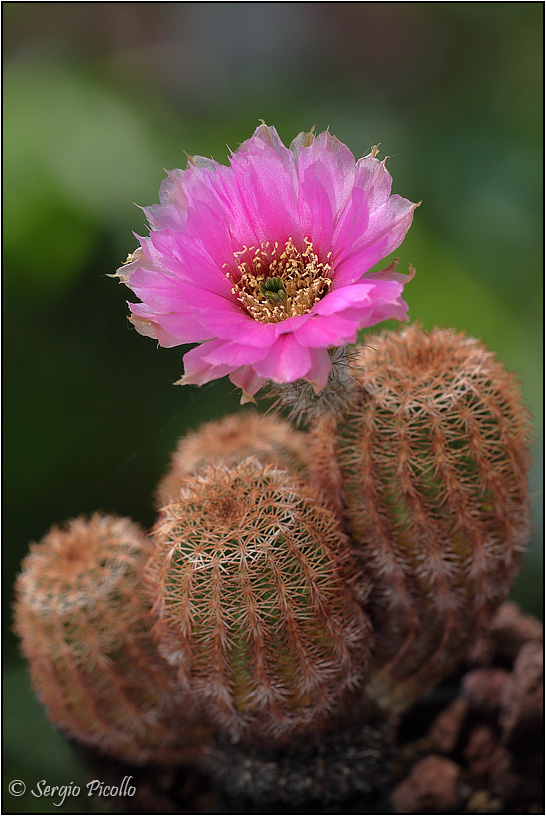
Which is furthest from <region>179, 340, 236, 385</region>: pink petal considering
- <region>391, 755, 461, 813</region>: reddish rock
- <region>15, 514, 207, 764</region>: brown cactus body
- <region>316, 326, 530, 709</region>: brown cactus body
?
<region>391, 755, 461, 813</region>: reddish rock

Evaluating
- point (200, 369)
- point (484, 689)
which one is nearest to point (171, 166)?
point (200, 369)

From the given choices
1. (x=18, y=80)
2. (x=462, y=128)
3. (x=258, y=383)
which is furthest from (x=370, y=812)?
(x=18, y=80)

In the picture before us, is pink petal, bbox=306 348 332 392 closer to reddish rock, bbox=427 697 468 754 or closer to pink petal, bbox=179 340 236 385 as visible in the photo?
pink petal, bbox=179 340 236 385

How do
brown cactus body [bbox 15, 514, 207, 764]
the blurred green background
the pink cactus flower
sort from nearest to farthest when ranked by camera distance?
the pink cactus flower → brown cactus body [bbox 15, 514, 207, 764] → the blurred green background

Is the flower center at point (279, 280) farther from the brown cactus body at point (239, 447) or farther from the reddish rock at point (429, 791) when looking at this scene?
→ the reddish rock at point (429, 791)

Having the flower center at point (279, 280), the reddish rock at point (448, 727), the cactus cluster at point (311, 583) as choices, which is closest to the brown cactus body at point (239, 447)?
the cactus cluster at point (311, 583)
